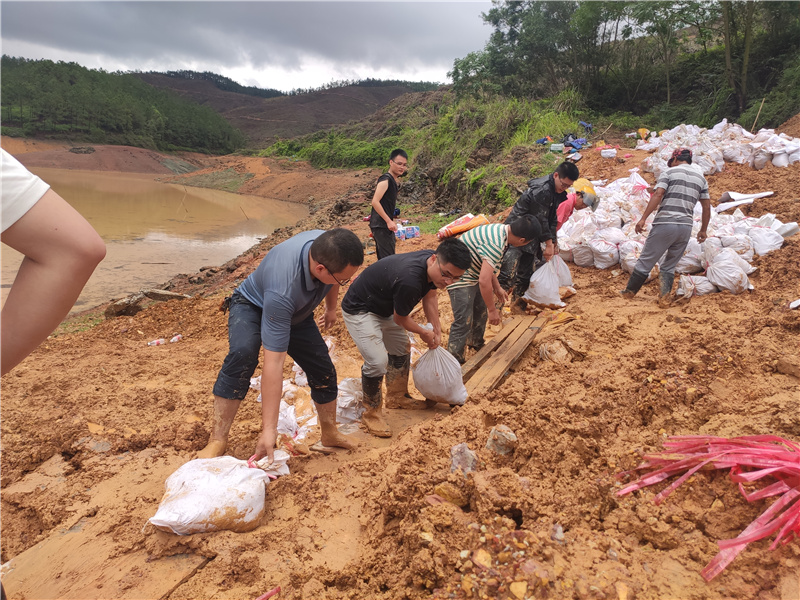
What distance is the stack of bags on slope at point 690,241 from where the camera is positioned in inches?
188

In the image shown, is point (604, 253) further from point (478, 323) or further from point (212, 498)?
point (212, 498)

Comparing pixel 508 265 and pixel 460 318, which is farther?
pixel 508 265

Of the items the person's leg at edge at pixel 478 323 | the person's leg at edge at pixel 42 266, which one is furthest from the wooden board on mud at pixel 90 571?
the person's leg at edge at pixel 478 323

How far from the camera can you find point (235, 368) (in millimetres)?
2555

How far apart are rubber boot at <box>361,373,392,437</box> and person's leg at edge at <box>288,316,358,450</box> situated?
25 cm

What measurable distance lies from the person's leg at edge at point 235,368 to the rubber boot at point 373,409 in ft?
3.01

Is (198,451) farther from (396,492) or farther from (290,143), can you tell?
(290,143)

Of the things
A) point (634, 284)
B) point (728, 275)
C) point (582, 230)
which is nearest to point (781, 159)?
point (582, 230)

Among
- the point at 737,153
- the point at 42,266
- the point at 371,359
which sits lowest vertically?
the point at 371,359

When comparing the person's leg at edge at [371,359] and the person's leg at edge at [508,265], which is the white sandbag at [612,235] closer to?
the person's leg at edge at [508,265]

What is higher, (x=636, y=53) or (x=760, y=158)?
(x=636, y=53)

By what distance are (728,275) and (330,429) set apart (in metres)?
4.21

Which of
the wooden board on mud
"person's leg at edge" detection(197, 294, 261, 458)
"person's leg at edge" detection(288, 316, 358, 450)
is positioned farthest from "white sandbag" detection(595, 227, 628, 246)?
the wooden board on mud

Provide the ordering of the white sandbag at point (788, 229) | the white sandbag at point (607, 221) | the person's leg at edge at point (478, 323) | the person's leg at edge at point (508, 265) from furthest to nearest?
the white sandbag at point (607, 221) → the white sandbag at point (788, 229) → the person's leg at edge at point (508, 265) → the person's leg at edge at point (478, 323)
